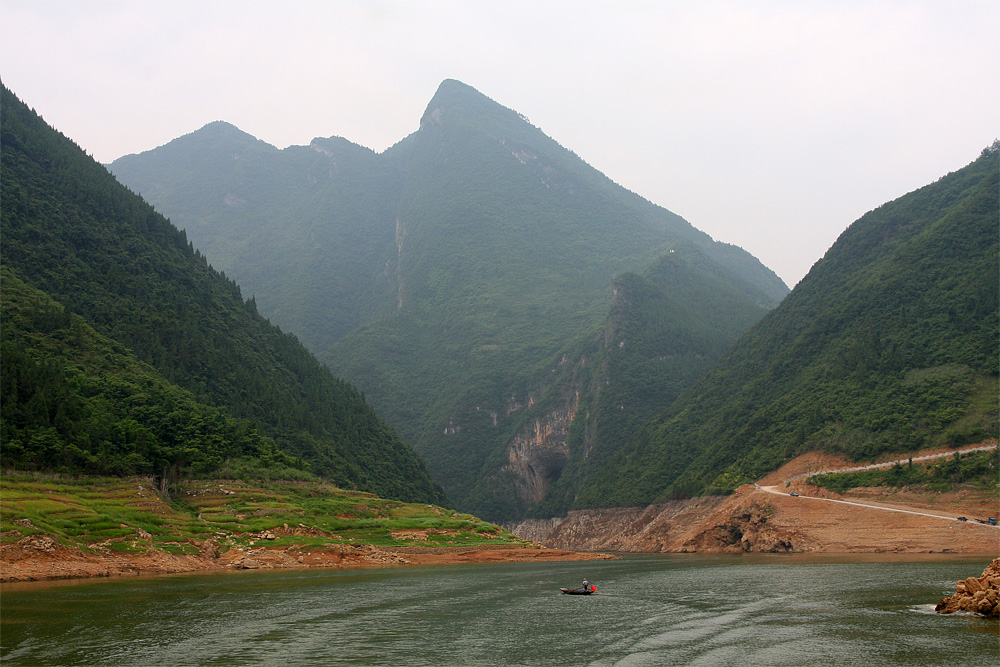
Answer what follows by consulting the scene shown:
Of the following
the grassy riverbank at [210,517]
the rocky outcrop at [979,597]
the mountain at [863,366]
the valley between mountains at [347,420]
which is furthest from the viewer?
the mountain at [863,366]

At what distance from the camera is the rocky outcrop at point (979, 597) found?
37438 millimetres

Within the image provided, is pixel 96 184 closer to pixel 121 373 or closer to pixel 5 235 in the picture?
pixel 5 235

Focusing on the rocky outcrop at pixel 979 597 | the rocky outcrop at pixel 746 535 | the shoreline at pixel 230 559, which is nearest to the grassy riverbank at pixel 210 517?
the shoreline at pixel 230 559

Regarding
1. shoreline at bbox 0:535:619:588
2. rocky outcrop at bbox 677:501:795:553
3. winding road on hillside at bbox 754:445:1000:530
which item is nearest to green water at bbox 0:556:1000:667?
shoreline at bbox 0:535:619:588

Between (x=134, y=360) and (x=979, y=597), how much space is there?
84901mm

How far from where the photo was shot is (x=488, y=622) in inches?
1590

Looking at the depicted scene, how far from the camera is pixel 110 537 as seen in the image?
5947cm

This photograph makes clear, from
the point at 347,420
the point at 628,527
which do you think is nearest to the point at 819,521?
the point at 628,527

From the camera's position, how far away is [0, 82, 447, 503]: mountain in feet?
238

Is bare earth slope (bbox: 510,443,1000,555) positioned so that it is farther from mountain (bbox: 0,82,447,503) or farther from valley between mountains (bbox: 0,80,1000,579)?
mountain (bbox: 0,82,447,503)

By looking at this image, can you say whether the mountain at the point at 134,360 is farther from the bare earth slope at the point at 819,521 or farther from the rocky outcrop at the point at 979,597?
the rocky outcrop at the point at 979,597

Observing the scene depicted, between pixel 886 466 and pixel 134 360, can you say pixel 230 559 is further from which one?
pixel 886 466

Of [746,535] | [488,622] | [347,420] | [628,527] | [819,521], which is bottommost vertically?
[628,527]

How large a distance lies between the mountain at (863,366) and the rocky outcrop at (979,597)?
59.6 meters
